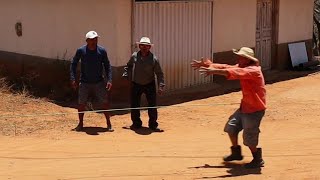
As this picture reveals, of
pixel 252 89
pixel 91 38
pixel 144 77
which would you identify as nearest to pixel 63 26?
pixel 91 38

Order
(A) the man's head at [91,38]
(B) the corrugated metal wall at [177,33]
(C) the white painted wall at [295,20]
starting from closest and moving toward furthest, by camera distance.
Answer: (A) the man's head at [91,38]
(B) the corrugated metal wall at [177,33]
(C) the white painted wall at [295,20]

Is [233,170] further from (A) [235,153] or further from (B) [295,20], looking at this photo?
(B) [295,20]

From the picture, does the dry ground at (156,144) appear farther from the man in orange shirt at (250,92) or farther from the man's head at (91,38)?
the man's head at (91,38)

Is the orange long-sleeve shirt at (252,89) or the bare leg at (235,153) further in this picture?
the bare leg at (235,153)

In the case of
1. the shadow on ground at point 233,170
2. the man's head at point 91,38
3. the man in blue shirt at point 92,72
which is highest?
the man's head at point 91,38

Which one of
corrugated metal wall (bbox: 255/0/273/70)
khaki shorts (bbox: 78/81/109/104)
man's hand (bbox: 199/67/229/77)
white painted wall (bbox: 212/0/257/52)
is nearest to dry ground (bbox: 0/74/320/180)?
khaki shorts (bbox: 78/81/109/104)

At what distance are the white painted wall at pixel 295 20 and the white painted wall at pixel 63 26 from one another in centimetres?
723

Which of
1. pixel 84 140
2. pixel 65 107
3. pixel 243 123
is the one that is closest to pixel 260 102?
pixel 243 123

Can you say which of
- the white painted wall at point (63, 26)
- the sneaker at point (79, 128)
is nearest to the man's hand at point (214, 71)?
the sneaker at point (79, 128)

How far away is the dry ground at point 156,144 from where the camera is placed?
7.02 meters

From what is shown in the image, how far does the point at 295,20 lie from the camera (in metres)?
18.3

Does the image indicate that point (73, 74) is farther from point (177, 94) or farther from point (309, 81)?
point (309, 81)

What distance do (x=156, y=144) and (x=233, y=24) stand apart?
7501mm

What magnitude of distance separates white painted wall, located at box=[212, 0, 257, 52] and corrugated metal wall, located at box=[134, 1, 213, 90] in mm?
611
